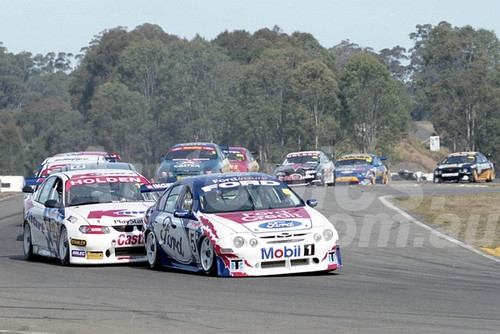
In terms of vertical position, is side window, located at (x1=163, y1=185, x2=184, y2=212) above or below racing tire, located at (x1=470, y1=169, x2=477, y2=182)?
above

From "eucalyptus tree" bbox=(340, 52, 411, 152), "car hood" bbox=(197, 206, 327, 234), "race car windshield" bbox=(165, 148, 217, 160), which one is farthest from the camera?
"eucalyptus tree" bbox=(340, 52, 411, 152)

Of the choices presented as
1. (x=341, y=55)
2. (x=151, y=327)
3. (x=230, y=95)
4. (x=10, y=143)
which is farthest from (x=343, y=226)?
(x=341, y=55)

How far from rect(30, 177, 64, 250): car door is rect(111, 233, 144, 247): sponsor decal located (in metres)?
0.97

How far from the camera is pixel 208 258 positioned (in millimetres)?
12266

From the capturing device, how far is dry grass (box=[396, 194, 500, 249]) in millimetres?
18234

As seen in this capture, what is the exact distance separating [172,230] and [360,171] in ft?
83.8

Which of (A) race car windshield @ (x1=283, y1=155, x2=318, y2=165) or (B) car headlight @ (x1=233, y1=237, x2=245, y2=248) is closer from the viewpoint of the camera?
(B) car headlight @ (x1=233, y1=237, x2=245, y2=248)

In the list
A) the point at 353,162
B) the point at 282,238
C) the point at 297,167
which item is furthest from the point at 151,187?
the point at 353,162

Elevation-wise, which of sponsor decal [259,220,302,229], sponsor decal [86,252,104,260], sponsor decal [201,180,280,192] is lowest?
sponsor decal [86,252,104,260]

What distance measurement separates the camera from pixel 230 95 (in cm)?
8575

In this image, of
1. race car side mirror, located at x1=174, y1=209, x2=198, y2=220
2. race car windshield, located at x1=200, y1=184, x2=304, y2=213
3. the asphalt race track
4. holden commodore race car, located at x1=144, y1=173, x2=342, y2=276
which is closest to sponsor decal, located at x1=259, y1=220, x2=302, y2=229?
holden commodore race car, located at x1=144, y1=173, x2=342, y2=276

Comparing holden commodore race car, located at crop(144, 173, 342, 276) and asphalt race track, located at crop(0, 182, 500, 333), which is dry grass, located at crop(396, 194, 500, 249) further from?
holden commodore race car, located at crop(144, 173, 342, 276)

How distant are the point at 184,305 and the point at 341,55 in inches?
4611

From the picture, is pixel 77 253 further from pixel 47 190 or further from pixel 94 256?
pixel 47 190
